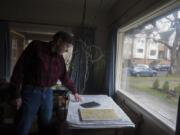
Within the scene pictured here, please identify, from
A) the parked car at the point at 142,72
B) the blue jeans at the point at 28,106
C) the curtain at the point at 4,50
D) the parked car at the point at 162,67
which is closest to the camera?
the blue jeans at the point at 28,106

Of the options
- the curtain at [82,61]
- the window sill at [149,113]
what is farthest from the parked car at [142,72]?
the curtain at [82,61]

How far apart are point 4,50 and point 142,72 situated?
236cm

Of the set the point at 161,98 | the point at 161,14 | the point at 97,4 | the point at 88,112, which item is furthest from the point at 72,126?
the point at 97,4

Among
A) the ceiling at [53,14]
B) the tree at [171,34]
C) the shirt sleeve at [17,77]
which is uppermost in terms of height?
the ceiling at [53,14]

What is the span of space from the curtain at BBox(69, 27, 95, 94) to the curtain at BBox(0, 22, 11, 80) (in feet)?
3.71

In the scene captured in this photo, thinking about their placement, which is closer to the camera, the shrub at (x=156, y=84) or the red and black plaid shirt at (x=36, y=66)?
the red and black plaid shirt at (x=36, y=66)

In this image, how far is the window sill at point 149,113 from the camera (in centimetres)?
164

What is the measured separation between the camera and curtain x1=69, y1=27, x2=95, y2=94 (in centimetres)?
334

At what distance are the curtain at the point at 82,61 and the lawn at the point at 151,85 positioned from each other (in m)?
0.86

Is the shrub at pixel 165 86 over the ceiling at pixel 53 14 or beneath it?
beneath

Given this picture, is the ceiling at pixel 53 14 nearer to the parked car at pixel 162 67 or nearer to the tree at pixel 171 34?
the tree at pixel 171 34

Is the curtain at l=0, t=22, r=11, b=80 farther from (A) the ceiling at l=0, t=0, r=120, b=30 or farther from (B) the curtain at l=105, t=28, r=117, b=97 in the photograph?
(B) the curtain at l=105, t=28, r=117, b=97

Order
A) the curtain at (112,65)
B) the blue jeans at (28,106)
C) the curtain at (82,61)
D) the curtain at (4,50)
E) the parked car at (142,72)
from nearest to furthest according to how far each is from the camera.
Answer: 1. the blue jeans at (28,106)
2. the parked car at (142,72)
3. the curtain at (112,65)
4. the curtain at (4,50)
5. the curtain at (82,61)

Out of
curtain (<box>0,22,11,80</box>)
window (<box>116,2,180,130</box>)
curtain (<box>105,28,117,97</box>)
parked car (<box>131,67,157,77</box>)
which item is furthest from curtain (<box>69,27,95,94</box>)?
curtain (<box>0,22,11,80</box>)
